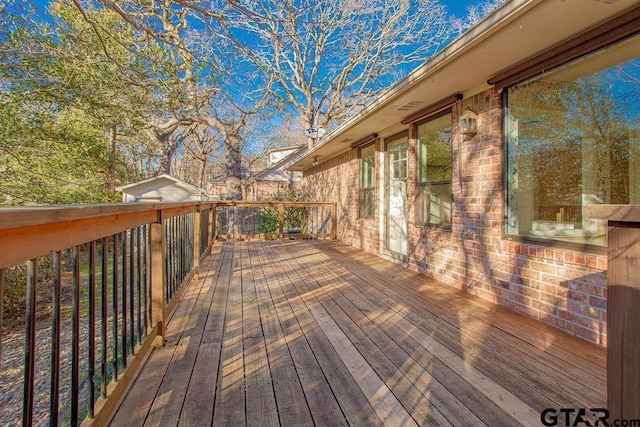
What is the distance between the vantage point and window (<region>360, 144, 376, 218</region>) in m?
5.92

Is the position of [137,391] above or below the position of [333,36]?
below

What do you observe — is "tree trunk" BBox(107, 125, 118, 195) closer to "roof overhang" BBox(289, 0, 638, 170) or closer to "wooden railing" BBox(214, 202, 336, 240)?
"wooden railing" BBox(214, 202, 336, 240)

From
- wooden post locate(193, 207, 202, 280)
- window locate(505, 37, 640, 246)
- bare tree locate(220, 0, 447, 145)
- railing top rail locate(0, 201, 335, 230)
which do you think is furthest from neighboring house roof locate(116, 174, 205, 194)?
window locate(505, 37, 640, 246)

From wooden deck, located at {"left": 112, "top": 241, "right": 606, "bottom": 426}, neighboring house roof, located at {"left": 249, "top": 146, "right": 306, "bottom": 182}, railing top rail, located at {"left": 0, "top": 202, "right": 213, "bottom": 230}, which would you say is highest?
neighboring house roof, located at {"left": 249, "top": 146, "right": 306, "bottom": 182}

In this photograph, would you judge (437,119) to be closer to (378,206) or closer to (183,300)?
(378,206)

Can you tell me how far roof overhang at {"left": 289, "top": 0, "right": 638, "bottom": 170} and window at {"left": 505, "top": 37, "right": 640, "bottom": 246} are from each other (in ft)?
0.83

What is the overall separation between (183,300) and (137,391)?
154 centimetres

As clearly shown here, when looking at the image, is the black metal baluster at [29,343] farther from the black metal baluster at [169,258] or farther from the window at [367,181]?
the window at [367,181]

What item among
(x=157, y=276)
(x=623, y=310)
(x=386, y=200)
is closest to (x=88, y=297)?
(x=157, y=276)

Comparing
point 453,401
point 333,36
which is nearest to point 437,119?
point 453,401

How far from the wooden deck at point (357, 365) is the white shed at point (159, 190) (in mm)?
6899

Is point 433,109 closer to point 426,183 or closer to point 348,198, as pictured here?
point 426,183

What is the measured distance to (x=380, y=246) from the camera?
220 inches

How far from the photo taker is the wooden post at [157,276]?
2.21m
